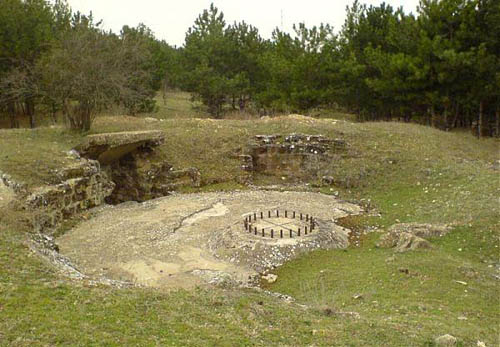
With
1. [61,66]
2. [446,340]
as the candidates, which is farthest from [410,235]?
[61,66]

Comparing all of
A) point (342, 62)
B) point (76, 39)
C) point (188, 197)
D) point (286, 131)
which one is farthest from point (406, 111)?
point (76, 39)

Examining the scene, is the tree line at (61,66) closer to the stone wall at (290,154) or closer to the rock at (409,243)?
the stone wall at (290,154)

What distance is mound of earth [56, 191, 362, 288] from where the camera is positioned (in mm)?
11250

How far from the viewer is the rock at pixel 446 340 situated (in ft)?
21.4

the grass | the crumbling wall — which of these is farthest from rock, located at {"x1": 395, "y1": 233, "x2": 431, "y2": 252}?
the crumbling wall

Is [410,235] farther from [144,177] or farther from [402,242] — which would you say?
[144,177]

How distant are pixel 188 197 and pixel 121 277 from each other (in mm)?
7642

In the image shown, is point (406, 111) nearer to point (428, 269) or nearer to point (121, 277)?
point (428, 269)

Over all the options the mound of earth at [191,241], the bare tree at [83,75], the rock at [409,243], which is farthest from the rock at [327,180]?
the bare tree at [83,75]

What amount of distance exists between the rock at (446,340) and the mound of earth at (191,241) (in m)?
4.52

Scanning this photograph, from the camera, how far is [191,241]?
13.1 meters

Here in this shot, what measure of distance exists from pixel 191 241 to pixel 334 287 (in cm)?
474

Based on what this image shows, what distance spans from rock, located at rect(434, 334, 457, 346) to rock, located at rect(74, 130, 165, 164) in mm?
14886

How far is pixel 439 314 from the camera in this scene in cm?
808
